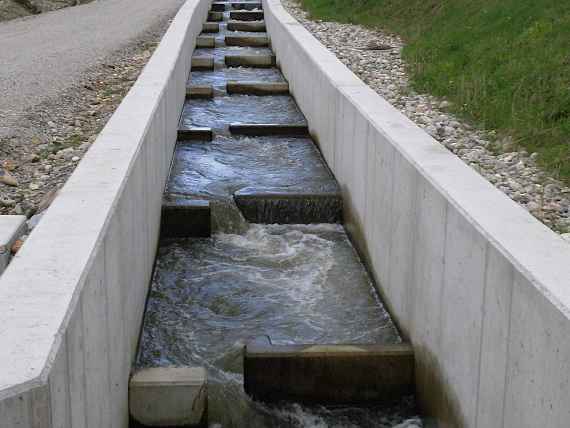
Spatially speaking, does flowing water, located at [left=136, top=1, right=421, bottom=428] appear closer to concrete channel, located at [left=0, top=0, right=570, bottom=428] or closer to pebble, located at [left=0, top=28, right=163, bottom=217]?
concrete channel, located at [left=0, top=0, right=570, bottom=428]

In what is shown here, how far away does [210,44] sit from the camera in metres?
20.7

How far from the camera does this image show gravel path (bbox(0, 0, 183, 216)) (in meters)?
8.33

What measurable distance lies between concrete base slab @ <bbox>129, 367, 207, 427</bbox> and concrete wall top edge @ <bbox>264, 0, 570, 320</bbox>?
5.62 feet

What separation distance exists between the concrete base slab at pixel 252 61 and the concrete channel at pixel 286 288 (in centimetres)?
772

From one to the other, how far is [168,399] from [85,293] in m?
1.55

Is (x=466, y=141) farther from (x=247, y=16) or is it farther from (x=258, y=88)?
(x=247, y=16)

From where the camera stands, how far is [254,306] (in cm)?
689

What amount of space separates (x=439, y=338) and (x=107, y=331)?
1869 mm

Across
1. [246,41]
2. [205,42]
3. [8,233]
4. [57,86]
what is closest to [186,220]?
[8,233]

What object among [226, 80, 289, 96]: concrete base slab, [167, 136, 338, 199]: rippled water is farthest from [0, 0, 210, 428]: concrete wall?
[226, 80, 289, 96]: concrete base slab

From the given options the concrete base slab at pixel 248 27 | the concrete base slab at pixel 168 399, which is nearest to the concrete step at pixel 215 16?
the concrete base slab at pixel 248 27

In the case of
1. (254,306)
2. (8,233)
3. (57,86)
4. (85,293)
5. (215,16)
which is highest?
(85,293)

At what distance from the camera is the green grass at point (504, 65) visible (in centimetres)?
948

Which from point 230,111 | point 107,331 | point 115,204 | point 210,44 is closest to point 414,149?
point 115,204
